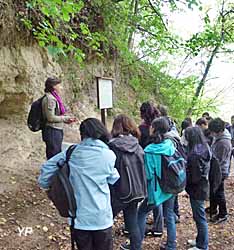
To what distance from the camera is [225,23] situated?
12.4 m

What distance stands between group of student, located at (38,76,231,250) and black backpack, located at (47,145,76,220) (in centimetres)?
5

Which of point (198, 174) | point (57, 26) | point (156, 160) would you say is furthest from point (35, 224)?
point (57, 26)

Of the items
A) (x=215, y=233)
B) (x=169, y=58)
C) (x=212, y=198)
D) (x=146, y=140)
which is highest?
(x=169, y=58)

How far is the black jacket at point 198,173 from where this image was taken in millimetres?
4195

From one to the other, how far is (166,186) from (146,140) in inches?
44.5

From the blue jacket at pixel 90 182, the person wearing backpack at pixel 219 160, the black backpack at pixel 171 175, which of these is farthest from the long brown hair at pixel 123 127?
the person wearing backpack at pixel 219 160

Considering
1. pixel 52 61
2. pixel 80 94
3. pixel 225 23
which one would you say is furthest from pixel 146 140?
pixel 225 23

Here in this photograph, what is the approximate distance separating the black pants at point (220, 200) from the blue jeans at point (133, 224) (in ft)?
6.47

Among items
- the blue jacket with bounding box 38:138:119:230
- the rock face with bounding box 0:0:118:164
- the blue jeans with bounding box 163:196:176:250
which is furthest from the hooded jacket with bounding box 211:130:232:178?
the rock face with bounding box 0:0:118:164

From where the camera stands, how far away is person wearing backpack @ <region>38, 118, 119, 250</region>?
3.12m

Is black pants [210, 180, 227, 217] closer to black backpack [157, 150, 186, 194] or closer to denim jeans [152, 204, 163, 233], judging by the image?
denim jeans [152, 204, 163, 233]

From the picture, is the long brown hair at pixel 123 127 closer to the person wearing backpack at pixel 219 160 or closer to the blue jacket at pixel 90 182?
the blue jacket at pixel 90 182

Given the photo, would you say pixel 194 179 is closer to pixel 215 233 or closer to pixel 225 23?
pixel 215 233

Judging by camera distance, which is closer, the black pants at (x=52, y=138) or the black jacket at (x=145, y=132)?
the black jacket at (x=145, y=132)
